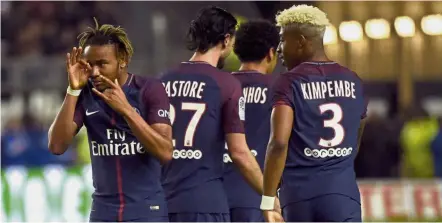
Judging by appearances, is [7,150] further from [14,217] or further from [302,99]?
[302,99]

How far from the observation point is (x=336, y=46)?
24.5 meters

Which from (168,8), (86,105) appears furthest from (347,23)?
(86,105)

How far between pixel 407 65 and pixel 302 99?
698 inches

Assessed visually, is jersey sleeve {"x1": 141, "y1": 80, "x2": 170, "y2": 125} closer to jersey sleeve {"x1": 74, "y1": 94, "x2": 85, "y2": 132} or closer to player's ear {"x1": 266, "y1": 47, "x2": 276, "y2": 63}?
jersey sleeve {"x1": 74, "y1": 94, "x2": 85, "y2": 132}

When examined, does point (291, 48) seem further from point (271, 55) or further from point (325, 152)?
point (271, 55)

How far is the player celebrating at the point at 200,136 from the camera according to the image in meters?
8.06

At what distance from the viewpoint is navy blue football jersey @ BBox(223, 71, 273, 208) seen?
8.83 metres

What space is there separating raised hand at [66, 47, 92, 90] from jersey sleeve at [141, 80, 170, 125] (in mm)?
352

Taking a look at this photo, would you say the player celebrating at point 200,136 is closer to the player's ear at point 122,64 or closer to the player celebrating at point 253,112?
the player celebrating at point 253,112

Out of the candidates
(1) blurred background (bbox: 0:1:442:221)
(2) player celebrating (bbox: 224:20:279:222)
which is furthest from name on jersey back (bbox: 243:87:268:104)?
(1) blurred background (bbox: 0:1:442:221)

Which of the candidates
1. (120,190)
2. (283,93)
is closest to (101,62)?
(120,190)

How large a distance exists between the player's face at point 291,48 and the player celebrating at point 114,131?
3.24 feet

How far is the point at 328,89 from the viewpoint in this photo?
7512 mm

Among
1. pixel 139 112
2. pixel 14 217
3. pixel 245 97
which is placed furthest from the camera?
pixel 14 217
